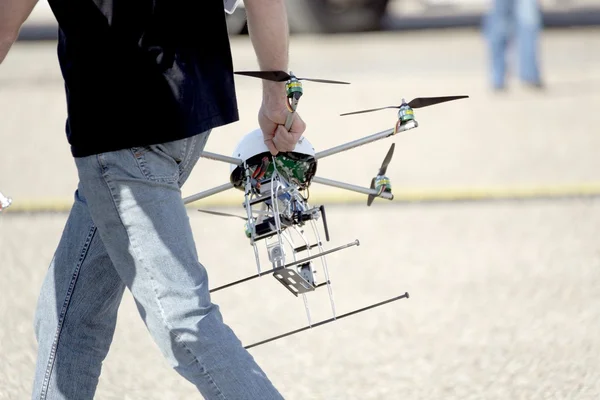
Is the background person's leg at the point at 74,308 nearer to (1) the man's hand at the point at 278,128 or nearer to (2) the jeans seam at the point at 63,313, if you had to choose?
(2) the jeans seam at the point at 63,313

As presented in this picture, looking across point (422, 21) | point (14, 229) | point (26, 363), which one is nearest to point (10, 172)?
point (14, 229)

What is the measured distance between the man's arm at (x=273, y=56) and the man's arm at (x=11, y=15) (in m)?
0.48

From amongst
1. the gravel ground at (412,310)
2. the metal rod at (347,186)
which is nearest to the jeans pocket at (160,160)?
the metal rod at (347,186)

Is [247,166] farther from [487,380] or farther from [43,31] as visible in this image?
[43,31]

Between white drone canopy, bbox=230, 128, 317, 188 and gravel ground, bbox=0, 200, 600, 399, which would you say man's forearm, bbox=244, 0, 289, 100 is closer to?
white drone canopy, bbox=230, 128, 317, 188

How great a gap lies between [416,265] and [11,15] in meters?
3.09

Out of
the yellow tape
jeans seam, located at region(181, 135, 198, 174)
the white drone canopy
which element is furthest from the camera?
the yellow tape

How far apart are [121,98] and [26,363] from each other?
1.89m

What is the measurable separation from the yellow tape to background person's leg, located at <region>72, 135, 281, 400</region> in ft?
11.6

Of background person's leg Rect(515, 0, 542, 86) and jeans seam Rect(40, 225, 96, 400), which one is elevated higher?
background person's leg Rect(515, 0, 542, 86)

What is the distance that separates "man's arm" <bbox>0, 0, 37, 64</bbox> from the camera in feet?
7.47

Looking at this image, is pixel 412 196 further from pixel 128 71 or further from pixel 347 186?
pixel 128 71

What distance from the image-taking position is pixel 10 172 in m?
7.10

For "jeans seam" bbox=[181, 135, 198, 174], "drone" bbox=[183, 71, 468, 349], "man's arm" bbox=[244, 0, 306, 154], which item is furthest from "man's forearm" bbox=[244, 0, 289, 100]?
"jeans seam" bbox=[181, 135, 198, 174]
